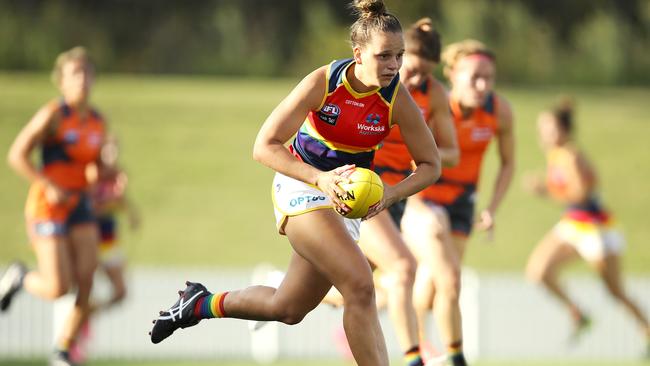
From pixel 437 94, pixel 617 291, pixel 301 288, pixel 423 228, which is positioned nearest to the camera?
pixel 301 288

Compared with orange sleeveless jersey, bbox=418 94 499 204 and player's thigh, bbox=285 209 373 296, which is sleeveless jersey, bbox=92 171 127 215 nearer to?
orange sleeveless jersey, bbox=418 94 499 204

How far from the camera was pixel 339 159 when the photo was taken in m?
5.77

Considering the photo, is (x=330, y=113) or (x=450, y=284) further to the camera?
(x=450, y=284)

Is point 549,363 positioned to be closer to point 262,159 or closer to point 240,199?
point 262,159

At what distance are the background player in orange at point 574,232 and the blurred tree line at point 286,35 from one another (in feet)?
56.3

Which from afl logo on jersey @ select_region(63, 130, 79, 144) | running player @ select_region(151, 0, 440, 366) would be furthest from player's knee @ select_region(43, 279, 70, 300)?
running player @ select_region(151, 0, 440, 366)

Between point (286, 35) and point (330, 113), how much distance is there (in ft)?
84.9

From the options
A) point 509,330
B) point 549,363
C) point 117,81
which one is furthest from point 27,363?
point 117,81

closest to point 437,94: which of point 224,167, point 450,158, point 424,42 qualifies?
point 424,42

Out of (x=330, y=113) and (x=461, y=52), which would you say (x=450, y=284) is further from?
(x=330, y=113)

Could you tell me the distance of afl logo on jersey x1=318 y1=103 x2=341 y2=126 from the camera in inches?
220

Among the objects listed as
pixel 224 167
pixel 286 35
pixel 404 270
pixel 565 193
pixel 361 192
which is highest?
pixel 286 35

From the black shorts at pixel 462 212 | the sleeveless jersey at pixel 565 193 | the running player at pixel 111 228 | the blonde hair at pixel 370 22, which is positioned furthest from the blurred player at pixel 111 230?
the blonde hair at pixel 370 22

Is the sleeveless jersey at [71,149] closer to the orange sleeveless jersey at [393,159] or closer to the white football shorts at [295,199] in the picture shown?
the orange sleeveless jersey at [393,159]
